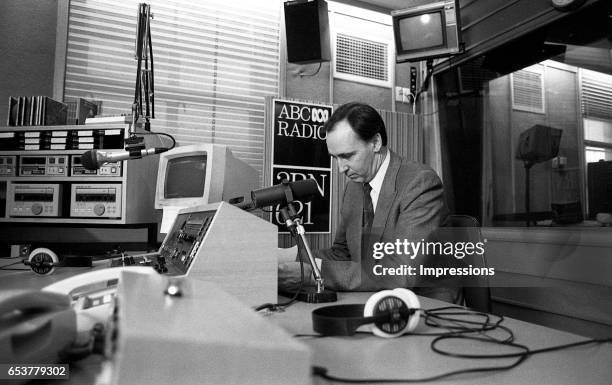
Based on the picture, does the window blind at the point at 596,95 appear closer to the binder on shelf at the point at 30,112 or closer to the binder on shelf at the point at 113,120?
the binder on shelf at the point at 113,120

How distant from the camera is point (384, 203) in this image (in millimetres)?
1510

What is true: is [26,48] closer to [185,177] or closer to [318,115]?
[185,177]

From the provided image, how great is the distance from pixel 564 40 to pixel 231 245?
2747 mm

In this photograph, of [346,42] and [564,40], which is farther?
[346,42]

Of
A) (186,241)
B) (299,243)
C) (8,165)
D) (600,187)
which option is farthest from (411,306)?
(600,187)

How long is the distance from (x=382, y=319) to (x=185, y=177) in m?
1.32

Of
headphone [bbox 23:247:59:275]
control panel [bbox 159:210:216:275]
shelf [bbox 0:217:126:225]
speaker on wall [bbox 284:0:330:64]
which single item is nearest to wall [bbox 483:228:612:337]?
speaker on wall [bbox 284:0:330:64]

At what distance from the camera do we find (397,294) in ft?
2.45

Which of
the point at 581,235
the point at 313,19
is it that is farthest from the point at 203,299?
the point at 313,19

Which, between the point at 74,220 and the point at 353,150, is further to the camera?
the point at 74,220

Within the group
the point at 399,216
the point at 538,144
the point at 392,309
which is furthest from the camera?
the point at 538,144

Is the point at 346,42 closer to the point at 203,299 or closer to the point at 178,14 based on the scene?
the point at 178,14

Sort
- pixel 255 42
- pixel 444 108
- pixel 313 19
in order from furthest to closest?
pixel 444 108
pixel 255 42
pixel 313 19

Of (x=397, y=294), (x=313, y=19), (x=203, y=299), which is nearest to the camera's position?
(x=203, y=299)
